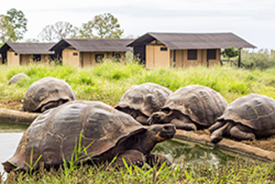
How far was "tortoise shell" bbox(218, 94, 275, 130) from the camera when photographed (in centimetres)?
619

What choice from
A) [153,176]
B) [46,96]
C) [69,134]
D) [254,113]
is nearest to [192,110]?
[254,113]

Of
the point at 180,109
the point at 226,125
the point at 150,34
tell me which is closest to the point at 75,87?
the point at 180,109

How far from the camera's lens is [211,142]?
6156mm

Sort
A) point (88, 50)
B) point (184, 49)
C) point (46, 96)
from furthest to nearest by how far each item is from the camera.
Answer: point (88, 50) < point (184, 49) < point (46, 96)

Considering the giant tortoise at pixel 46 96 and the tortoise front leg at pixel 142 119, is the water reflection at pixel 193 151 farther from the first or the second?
the giant tortoise at pixel 46 96

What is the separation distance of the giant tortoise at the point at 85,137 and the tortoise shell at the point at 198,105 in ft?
8.85

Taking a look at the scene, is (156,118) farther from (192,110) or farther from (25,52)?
(25,52)

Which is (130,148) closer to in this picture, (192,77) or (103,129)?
(103,129)

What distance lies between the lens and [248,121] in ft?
20.3

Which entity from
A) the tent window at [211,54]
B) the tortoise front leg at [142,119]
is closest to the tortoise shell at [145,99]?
the tortoise front leg at [142,119]

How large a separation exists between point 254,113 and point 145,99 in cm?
233

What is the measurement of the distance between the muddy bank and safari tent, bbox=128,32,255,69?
18.0 metres

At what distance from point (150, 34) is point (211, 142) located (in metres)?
19.4

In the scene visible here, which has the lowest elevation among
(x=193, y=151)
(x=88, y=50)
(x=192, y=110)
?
(x=193, y=151)
